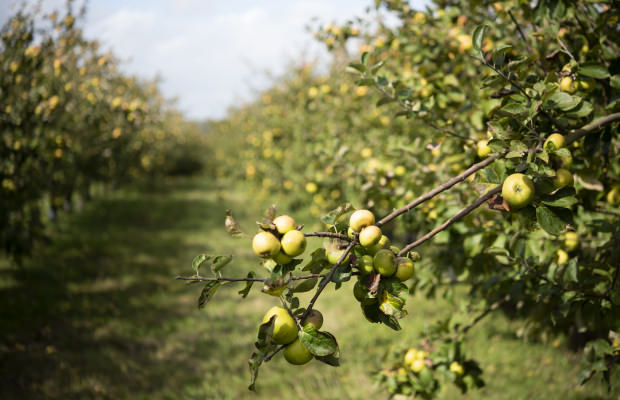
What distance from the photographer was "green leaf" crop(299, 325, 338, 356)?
0.79 metres

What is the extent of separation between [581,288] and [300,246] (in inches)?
47.8

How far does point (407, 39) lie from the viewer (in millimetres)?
2223

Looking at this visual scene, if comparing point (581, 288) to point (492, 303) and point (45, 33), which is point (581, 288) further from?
point (45, 33)

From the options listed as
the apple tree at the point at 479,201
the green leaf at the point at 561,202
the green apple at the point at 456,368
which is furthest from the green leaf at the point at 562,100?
the green apple at the point at 456,368

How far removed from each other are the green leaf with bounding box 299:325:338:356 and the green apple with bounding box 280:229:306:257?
6.2 inches

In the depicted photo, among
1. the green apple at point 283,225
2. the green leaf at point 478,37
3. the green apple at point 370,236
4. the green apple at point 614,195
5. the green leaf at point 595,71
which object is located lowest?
the green apple at point 614,195

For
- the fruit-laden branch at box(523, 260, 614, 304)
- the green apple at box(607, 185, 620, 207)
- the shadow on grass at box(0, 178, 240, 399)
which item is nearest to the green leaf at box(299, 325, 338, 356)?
the fruit-laden branch at box(523, 260, 614, 304)

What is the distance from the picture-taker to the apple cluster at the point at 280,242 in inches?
32.6

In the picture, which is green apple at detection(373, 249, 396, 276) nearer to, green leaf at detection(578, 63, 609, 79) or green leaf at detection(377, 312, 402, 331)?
green leaf at detection(377, 312, 402, 331)

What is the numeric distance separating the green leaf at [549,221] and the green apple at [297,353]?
605 mm

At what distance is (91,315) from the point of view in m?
4.11

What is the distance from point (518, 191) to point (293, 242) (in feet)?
1.69

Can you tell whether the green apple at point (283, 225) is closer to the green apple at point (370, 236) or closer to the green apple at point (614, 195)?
the green apple at point (370, 236)

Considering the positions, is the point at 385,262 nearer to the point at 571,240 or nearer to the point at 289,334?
the point at 289,334
